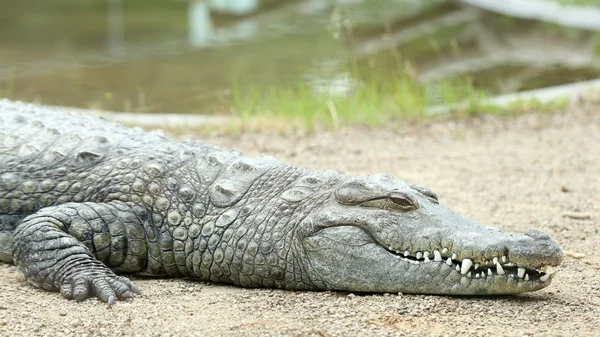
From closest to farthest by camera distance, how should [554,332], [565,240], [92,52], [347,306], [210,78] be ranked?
[554,332] → [347,306] → [565,240] → [210,78] → [92,52]

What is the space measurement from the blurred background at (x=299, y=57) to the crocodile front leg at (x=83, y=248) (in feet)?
12.9

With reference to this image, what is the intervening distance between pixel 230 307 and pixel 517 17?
1385 cm

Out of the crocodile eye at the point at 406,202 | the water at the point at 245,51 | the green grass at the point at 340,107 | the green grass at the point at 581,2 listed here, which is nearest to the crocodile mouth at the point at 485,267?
the crocodile eye at the point at 406,202

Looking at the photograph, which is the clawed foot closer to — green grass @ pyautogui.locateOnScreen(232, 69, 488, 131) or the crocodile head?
the crocodile head

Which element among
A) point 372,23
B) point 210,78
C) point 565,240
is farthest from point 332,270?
point 372,23

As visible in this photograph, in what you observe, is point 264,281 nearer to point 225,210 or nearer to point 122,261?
point 225,210

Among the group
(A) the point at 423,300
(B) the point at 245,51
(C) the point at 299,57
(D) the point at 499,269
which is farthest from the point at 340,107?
(B) the point at 245,51

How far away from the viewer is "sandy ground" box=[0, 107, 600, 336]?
3865mm

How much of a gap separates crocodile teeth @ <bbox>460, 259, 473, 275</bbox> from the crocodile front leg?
1.64 m

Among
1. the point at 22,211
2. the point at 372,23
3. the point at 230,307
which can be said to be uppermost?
the point at 372,23

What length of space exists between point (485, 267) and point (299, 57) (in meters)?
9.63

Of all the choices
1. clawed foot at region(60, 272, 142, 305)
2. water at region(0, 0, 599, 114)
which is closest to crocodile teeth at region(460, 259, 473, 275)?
clawed foot at region(60, 272, 142, 305)

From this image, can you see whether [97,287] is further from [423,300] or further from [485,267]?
[485,267]

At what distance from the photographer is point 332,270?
4371 mm
